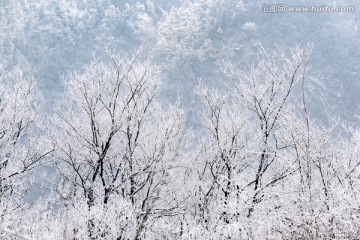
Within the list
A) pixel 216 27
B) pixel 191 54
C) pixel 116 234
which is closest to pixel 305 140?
pixel 116 234

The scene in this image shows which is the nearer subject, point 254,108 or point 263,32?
point 254,108

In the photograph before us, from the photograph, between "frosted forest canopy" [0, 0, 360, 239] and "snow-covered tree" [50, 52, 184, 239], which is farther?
"snow-covered tree" [50, 52, 184, 239]

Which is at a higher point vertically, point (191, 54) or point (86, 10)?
point (86, 10)

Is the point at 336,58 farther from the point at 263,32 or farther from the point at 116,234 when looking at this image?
the point at 116,234

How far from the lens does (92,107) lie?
13.2m

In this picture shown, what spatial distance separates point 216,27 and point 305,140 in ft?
365

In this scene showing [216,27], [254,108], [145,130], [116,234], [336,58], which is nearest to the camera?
[116,234]

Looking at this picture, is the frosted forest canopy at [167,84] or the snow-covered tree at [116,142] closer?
the frosted forest canopy at [167,84]

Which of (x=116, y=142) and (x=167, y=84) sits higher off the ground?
(x=167, y=84)

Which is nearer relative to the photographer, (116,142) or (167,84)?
(116,142)

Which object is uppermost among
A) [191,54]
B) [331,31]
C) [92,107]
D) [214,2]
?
[214,2]

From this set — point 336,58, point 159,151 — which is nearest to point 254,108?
point 159,151

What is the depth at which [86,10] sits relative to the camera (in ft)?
378

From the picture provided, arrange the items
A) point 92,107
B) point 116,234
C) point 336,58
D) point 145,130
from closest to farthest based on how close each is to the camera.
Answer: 1. point 116,234
2. point 92,107
3. point 145,130
4. point 336,58
